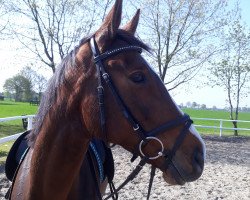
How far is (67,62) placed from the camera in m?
2.08

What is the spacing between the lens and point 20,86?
53.9m

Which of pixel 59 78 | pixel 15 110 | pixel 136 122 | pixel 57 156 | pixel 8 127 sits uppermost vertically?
pixel 59 78

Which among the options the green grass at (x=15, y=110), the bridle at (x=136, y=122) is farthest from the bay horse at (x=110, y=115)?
the green grass at (x=15, y=110)

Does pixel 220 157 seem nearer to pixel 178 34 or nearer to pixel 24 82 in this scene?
pixel 178 34

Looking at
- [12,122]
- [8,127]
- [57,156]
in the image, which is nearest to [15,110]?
[12,122]

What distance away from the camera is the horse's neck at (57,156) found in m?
2.08

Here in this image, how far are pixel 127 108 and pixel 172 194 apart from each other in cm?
476

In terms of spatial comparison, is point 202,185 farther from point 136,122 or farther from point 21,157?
point 136,122

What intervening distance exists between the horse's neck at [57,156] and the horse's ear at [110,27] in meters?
0.47

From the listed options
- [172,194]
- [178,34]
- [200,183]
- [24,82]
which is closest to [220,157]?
[200,183]

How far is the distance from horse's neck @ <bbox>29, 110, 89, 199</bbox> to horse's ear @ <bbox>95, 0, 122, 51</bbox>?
1.56 ft

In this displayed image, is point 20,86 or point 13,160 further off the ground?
point 20,86

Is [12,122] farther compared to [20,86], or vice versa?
[20,86]

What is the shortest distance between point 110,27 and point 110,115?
498 mm
